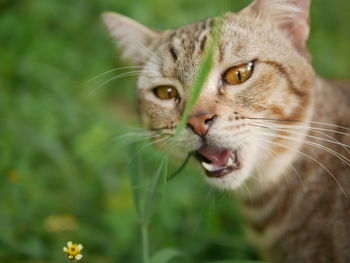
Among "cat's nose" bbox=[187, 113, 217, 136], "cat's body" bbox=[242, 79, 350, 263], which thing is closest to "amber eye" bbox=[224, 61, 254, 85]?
"cat's nose" bbox=[187, 113, 217, 136]

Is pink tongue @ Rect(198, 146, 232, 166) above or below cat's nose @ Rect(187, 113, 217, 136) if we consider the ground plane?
below

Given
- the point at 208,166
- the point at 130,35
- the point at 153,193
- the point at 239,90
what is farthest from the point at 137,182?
the point at 130,35

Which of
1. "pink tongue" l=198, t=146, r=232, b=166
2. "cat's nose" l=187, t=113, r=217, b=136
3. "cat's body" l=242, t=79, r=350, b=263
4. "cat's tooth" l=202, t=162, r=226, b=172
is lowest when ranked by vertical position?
"cat's body" l=242, t=79, r=350, b=263

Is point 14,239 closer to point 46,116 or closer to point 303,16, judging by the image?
point 46,116

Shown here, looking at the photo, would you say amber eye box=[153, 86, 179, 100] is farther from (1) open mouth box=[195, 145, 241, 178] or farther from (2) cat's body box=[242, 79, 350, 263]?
(2) cat's body box=[242, 79, 350, 263]

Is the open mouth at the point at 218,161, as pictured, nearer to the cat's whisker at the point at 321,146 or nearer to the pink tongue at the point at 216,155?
the pink tongue at the point at 216,155

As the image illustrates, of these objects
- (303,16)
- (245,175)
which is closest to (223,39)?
(303,16)
